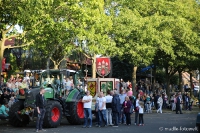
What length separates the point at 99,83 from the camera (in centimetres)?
2634

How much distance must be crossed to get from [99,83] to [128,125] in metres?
6.54

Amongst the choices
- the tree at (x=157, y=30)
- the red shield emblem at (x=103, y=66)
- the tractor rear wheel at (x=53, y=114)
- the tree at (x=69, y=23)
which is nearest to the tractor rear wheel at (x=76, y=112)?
the tractor rear wheel at (x=53, y=114)

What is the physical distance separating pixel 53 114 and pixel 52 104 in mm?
533

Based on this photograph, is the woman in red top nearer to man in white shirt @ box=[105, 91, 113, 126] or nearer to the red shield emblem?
man in white shirt @ box=[105, 91, 113, 126]

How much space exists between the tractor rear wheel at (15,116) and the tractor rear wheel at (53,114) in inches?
62.3

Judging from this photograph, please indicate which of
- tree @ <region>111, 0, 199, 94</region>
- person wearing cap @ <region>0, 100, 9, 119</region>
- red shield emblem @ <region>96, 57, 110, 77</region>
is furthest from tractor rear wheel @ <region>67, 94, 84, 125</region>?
tree @ <region>111, 0, 199, 94</region>

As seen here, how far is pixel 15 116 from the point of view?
761 inches

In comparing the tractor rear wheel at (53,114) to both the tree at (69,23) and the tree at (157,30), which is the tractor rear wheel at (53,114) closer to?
the tree at (69,23)

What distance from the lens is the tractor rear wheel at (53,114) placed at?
60.4 ft

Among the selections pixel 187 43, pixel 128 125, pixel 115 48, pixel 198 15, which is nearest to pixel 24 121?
pixel 128 125

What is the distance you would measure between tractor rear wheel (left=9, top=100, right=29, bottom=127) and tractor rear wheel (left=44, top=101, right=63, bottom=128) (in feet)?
5.19

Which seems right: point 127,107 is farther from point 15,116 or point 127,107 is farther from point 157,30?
point 157,30

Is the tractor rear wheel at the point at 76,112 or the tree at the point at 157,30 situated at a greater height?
the tree at the point at 157,30

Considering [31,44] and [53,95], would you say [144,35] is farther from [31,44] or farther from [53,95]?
[53,95]
